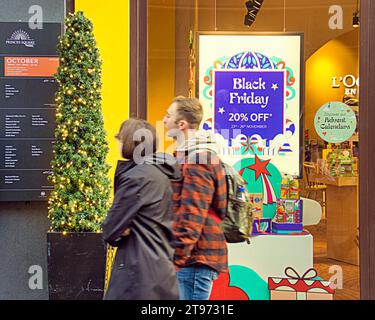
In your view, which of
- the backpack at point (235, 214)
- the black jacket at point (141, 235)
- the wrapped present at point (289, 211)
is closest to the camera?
the black jacket at point (141, 235)

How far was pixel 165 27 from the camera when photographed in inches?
233

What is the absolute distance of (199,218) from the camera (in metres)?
3.91

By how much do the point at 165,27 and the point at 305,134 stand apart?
149 cm

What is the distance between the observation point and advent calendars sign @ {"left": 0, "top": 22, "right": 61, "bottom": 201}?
19.2 ft

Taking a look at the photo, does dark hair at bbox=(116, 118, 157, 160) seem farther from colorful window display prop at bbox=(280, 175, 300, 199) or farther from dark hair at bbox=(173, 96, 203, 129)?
colorful window display prop at bbox=(280, 175, 300, 199)

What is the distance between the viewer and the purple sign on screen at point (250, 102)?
592cm

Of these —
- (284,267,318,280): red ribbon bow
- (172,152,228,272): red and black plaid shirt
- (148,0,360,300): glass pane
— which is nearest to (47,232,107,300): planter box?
(148,0,360,300): glass pane

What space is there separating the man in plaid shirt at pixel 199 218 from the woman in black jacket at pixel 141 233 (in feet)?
0.33

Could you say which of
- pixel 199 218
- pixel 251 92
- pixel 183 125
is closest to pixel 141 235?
pixel 199 218

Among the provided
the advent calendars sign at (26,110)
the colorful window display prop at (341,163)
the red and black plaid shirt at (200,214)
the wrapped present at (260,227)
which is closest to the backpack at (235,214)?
the red and black plaid shirt at (200,214)

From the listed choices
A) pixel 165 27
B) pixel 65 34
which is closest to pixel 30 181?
pixel 65 34

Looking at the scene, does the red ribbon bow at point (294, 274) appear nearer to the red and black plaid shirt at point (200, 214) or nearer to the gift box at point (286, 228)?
the gift box at point (286, 228)

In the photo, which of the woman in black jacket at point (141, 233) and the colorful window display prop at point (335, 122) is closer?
the woman in black jacket at point (141, 233)

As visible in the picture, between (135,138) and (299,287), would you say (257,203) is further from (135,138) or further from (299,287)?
(135,138)
